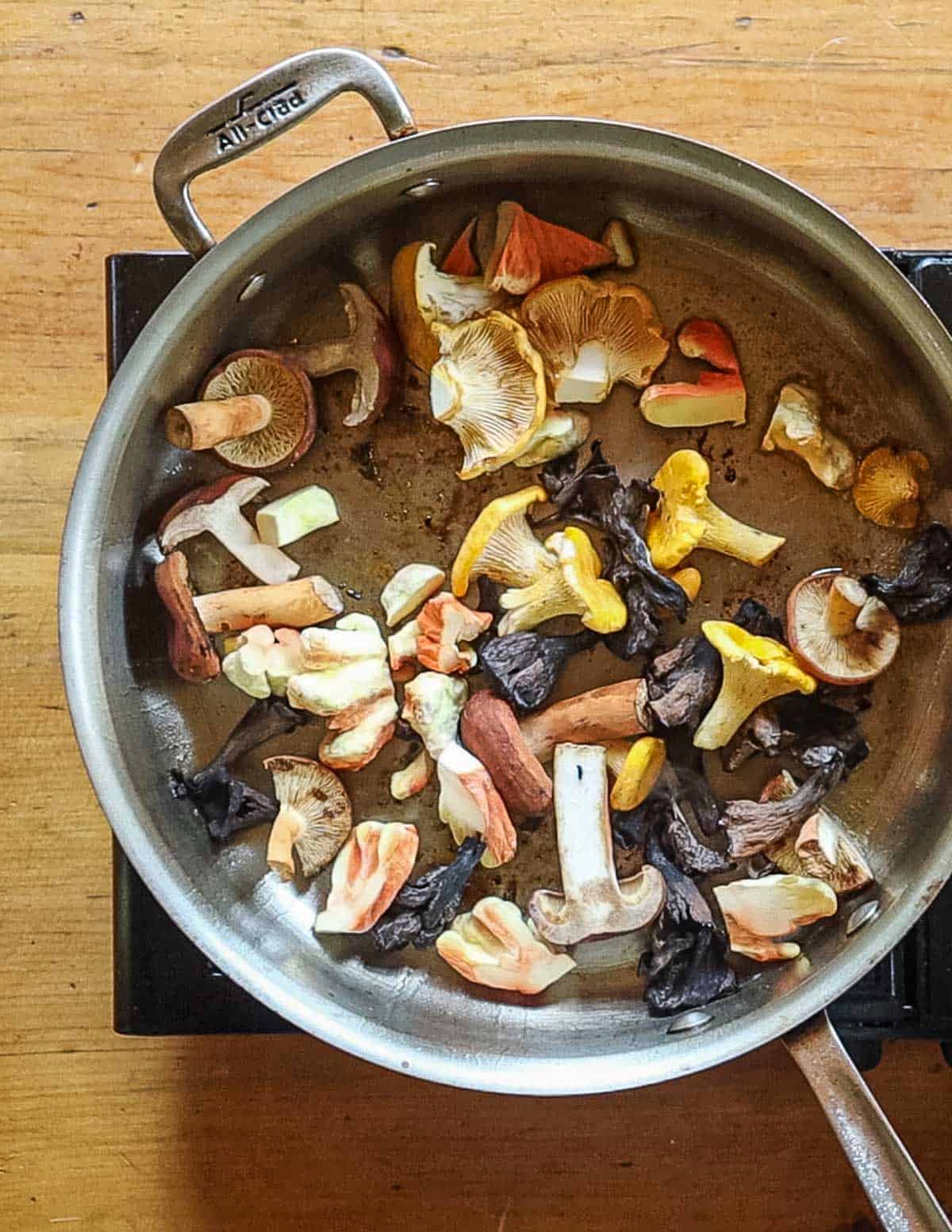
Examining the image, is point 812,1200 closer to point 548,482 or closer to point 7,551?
point 548,482

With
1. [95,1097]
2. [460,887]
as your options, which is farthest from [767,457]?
[95,1097]

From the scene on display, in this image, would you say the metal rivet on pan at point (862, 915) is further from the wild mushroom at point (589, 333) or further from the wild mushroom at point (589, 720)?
the wild mushroom at point (589, 333)

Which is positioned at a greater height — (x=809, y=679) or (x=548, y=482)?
(x=548, y=482)

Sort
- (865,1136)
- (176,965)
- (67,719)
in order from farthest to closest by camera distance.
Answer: (67,719) < (176,965) < (865,1136)

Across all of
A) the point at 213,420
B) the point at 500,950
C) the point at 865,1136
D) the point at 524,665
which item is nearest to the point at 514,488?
the point at 524,665

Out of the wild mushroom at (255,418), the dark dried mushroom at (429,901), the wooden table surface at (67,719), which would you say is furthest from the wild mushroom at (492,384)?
the dark dried mushroom at (429,901)

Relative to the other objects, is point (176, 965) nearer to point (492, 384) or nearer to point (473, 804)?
point (473, 804)
